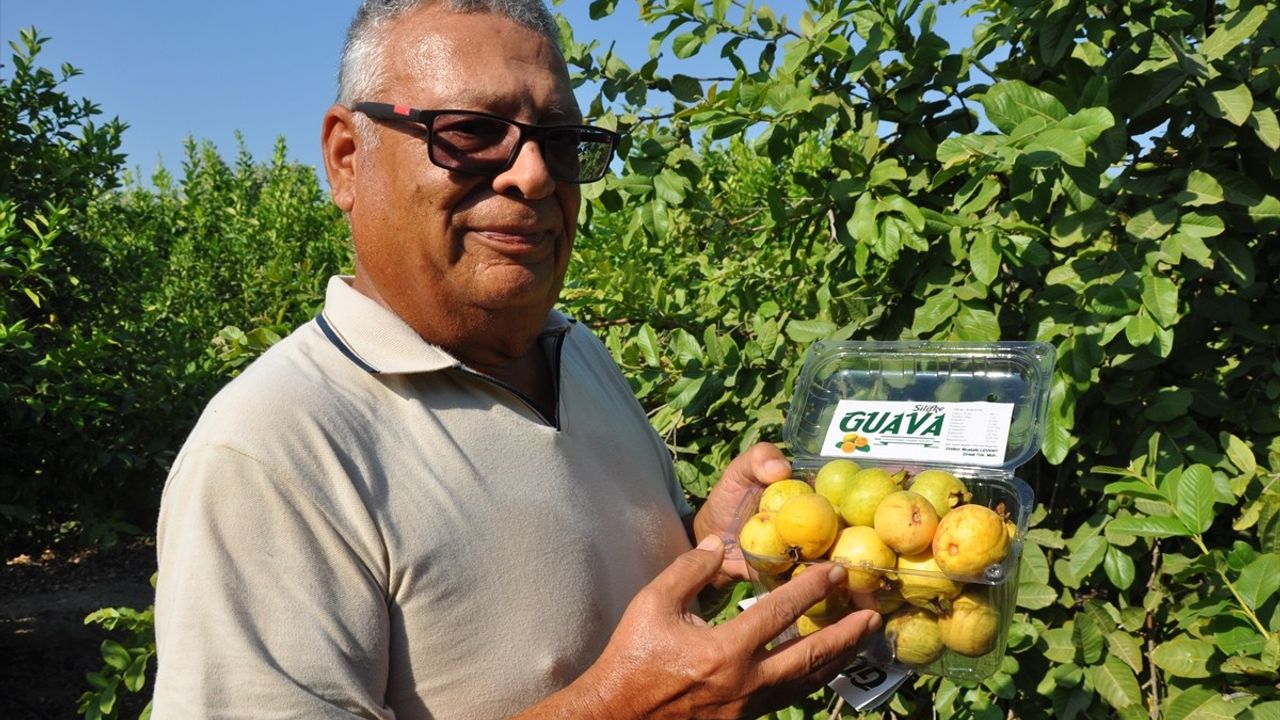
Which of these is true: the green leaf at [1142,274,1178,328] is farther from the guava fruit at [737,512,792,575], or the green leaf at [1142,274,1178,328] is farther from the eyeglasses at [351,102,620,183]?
the eyeglasses at [351,102,620,183]

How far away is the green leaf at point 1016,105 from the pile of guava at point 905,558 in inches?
27.4

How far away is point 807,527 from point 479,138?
0.77m

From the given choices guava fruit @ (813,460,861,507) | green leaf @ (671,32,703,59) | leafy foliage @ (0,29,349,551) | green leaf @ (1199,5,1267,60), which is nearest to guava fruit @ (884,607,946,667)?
guava fruit @ (813,460,861,507)

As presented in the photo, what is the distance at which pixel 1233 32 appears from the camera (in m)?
2.11

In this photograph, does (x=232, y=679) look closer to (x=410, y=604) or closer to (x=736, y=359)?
(x=410, y=604)

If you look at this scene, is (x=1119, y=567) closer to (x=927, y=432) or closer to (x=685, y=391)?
(x=927, y=432)

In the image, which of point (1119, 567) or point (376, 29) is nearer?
point (376, 29)

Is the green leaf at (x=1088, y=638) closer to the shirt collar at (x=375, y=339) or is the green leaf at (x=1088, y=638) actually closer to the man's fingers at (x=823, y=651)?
the man's fingers at (x=823, y=651)

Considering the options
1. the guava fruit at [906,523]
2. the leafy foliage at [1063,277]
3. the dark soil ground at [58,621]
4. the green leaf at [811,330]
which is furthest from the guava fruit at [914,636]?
the dark soil ground at [58,621]

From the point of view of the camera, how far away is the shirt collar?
159 cm

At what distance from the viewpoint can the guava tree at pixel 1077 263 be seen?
80.5 inches

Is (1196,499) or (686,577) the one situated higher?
(686,577)

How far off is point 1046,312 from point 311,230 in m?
9.15

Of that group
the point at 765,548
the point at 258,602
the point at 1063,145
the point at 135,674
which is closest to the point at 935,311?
the point at 1063,145
